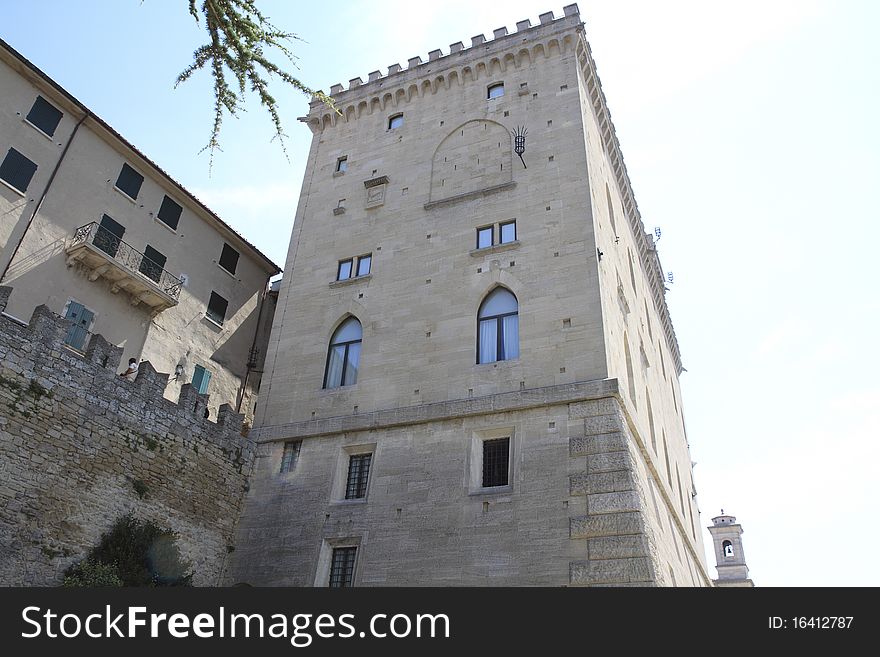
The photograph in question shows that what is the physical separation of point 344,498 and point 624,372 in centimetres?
833

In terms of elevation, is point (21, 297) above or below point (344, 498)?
above

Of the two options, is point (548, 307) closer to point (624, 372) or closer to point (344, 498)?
point (624, 372)

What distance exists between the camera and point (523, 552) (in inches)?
586

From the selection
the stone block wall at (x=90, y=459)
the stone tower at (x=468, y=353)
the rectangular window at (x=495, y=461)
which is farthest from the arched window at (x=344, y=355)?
the rectangular window at (x=495, y=461)

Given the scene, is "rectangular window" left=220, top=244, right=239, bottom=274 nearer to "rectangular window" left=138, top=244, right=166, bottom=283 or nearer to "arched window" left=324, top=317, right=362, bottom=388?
"rectangular window" left=138, top=244, right=166, bottom=283

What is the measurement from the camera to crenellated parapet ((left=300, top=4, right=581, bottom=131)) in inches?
955

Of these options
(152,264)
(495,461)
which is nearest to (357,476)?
(495,461)

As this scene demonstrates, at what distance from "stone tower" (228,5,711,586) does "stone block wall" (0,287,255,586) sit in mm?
1500

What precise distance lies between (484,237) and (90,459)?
465 inches

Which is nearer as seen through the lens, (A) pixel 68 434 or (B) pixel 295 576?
(A) pixel 68 434

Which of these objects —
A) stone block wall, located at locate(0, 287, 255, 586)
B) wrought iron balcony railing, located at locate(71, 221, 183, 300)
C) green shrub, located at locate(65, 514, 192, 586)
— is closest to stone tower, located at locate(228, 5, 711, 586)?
stone block wall, located at locate(0, 287, 255, 586)

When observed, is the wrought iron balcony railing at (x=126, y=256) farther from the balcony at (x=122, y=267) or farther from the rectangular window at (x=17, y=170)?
the rectangular window at (x=17, y=170)

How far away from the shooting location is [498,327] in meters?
19.0

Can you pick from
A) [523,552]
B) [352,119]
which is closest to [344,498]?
[523,552]
